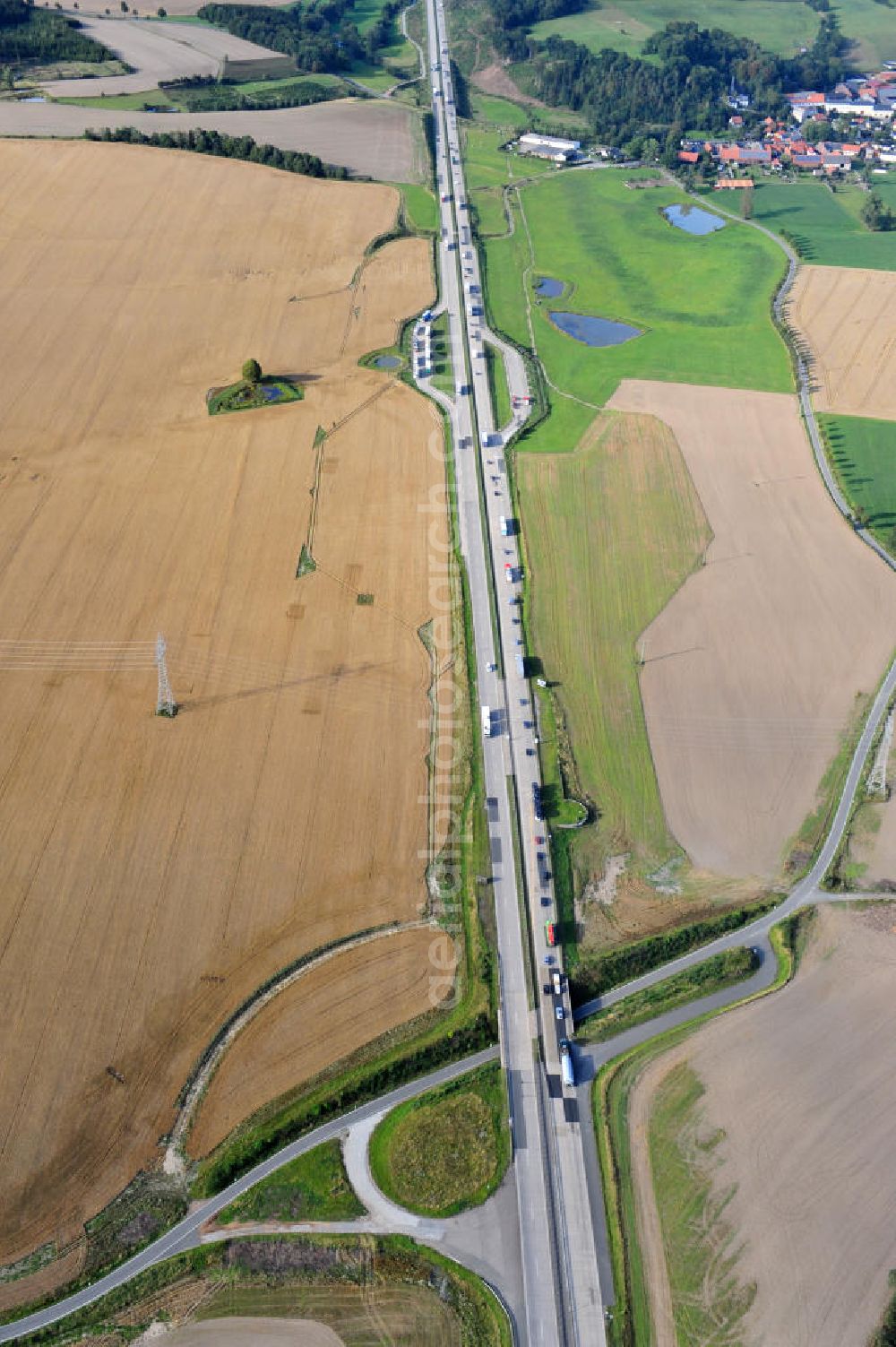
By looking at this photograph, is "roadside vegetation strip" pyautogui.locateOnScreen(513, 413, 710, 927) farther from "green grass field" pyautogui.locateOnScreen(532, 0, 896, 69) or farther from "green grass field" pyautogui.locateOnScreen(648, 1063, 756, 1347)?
"green grass field" pyautogui.locateOnScreen(532, 0, 896, 69)

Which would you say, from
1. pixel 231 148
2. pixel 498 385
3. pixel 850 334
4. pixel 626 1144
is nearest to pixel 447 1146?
pixel 626 1144

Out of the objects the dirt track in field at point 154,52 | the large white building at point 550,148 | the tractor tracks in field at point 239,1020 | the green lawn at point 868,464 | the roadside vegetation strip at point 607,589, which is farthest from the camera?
the dirt track in field at point 154,52

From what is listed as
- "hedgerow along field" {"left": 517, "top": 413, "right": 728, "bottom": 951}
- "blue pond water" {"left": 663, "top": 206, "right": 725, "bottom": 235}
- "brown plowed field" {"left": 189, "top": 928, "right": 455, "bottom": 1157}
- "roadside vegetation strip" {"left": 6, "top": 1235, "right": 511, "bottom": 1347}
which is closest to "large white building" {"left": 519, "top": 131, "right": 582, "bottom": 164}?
"blue pond water" {"left": 663, "top": 206, "right": 725, "bottom": 235}

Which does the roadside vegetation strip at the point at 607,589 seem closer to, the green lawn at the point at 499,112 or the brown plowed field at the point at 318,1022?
the brown plowed field at the point at 318,1022

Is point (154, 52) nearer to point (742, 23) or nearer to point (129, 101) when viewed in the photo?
point (129, 101)

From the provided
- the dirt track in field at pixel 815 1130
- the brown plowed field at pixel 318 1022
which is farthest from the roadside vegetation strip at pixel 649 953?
the brown plowed field at pixel 318 1022

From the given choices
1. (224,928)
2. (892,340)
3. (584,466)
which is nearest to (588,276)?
(892,340)
